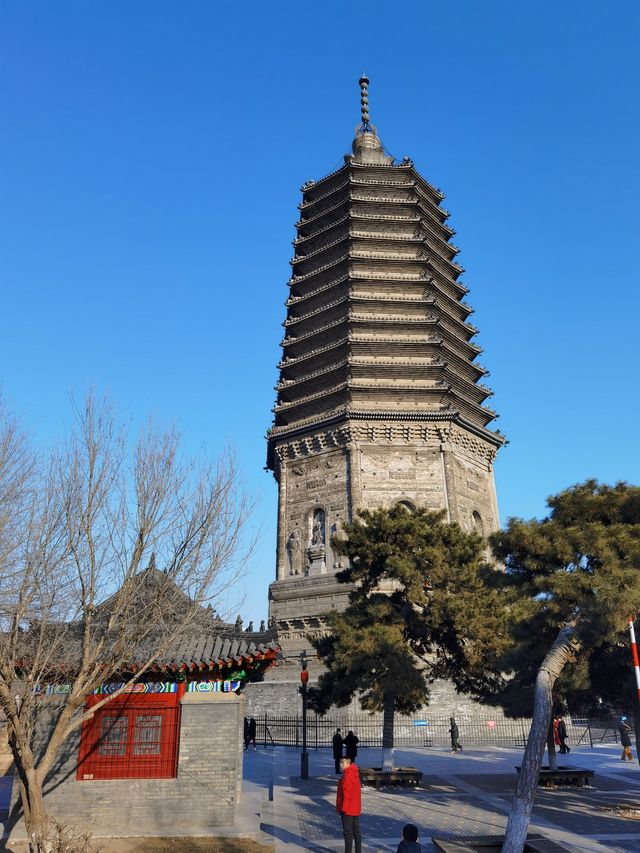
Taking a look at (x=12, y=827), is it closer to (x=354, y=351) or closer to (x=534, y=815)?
(x=534, y=815)

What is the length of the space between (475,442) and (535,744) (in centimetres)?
2164

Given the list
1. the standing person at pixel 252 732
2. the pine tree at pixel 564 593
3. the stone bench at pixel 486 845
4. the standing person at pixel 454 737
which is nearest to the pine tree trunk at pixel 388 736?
the pine tree at pixel 564 593

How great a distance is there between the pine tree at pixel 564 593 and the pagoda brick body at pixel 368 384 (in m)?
A: 13.4

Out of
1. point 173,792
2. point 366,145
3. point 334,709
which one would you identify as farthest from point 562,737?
point 366,145

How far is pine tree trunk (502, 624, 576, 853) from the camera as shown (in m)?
7.32

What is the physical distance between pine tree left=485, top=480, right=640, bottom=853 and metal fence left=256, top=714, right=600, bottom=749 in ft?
29.0

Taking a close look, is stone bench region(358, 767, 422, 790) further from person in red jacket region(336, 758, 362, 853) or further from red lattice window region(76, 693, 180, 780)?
person in red jacket region(336, 758, 362, 853)

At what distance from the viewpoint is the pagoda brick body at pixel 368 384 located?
2644cm

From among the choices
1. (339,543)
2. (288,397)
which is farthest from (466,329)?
(339,543)

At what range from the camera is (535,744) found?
7.88 metres

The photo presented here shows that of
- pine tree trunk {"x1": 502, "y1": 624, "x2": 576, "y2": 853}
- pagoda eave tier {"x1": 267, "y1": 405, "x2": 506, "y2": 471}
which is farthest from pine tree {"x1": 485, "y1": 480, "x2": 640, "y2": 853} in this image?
pagoda eave tier {"x1": 267, "y1": 405, "x2": 506, "y2": 471}

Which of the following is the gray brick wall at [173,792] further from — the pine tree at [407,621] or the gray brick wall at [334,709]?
the gray brick wall at [334,709]

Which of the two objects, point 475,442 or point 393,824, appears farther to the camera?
point 475,442

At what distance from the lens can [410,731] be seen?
852 inches
